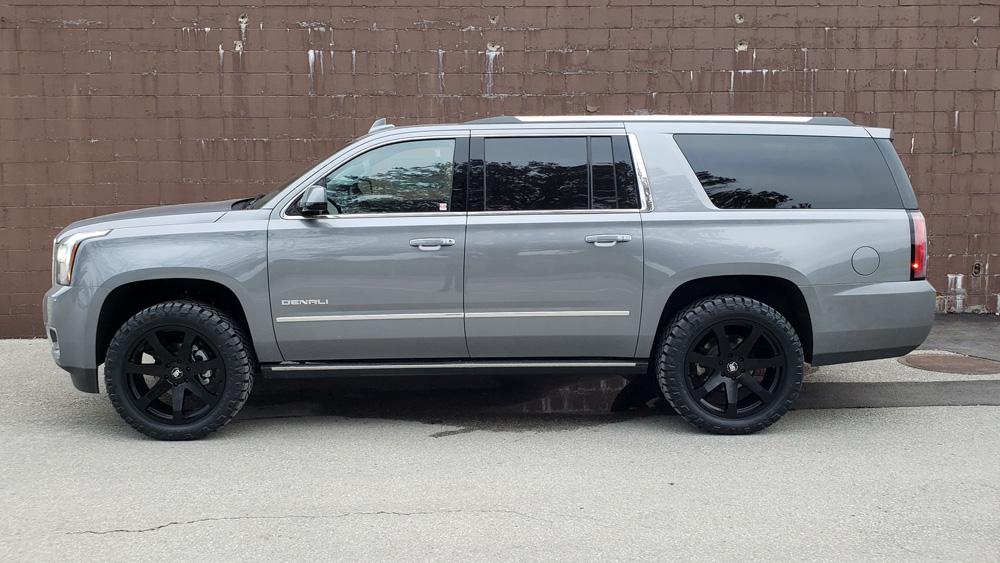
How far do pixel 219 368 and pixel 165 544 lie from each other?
1716 millimetres

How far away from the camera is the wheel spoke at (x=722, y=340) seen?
543 cm

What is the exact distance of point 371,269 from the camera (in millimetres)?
5375

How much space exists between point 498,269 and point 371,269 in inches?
30.5

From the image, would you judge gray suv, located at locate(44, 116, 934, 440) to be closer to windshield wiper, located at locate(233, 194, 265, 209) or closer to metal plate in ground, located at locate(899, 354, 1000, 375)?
windshield wiper, located at locate(233, 194, 265, 209)

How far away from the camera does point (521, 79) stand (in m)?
8.95

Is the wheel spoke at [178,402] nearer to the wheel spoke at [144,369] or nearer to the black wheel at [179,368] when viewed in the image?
the black wheel at [179,368]

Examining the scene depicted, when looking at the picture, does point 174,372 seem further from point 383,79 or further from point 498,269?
point 383,79

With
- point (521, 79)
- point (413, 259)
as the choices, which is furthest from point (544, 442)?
point (521, 79)

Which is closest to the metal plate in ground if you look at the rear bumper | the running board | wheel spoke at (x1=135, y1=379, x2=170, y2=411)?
the rear bumper

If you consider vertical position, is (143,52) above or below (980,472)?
above

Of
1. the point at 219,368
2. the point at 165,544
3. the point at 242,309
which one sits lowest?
the point at 165,544

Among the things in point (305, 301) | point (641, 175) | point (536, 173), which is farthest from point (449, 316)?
point (641, 175)

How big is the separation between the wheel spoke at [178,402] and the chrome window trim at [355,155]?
1237 millimetres

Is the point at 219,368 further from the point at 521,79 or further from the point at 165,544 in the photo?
the point at 521,79
